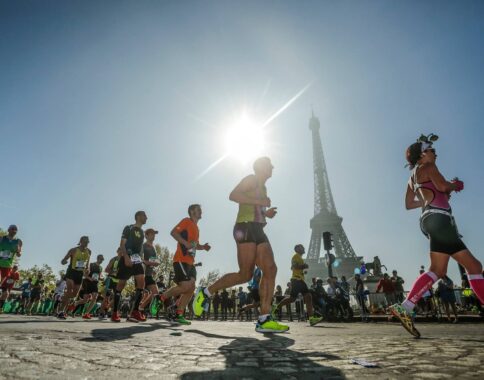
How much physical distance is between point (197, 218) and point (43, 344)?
4.37 metres

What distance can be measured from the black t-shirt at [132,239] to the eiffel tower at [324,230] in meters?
42.4

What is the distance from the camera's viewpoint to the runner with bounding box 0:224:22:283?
27.1ft

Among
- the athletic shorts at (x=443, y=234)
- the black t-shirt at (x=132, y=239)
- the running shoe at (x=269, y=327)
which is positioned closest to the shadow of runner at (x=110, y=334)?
the running shoe at (x=269, y=327)

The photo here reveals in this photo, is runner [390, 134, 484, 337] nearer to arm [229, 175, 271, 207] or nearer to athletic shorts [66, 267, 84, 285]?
arm [229, 175, 271, 207]

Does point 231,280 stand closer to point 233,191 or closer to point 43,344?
point 233,191

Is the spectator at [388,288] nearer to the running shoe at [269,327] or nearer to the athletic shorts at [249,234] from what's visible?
the running shoe at [269,327]

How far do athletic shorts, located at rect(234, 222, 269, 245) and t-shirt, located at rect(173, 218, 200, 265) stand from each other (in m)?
2.24

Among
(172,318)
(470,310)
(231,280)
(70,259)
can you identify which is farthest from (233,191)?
(470,310)

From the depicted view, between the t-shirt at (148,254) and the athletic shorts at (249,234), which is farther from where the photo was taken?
the t-shirt at (148,254)

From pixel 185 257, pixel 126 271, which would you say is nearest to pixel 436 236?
pixel 185 257

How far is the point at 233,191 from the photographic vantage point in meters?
4.31

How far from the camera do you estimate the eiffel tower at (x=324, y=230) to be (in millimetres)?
52188

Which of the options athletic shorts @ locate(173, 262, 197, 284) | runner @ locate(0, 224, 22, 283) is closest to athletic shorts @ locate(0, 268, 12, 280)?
runner @ locate(0, 224, 22, 283)

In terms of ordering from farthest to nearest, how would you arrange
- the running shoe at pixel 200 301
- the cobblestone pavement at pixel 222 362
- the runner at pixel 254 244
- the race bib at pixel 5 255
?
the race bib at pixel 5 255 → the running shoe at pixel 200 301 → the runner at pixel 254 244 → the cobblestone pavement at pixel 222 362
